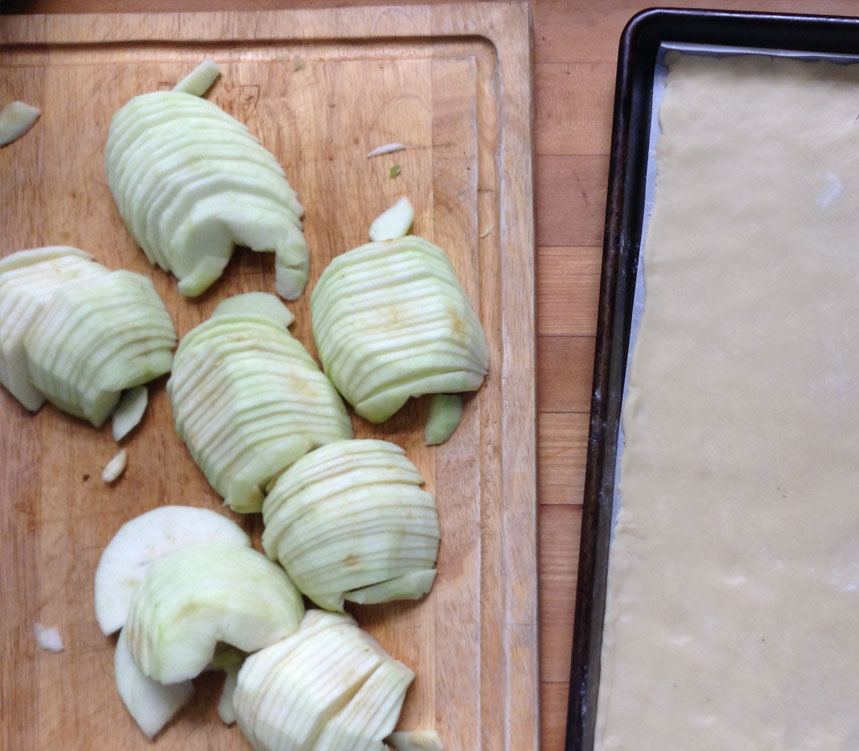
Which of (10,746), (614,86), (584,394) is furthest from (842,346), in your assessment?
(10,746)

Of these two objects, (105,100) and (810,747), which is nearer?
(810,747)

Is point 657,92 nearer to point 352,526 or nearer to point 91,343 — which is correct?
point 352,526

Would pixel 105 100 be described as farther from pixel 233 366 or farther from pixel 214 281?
pixel 233 366

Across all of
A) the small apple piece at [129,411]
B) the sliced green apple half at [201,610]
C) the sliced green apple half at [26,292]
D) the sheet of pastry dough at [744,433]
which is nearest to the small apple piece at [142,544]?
the sliced green apple half at [201,610]

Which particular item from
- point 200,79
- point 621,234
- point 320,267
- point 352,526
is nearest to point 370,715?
point 352,526

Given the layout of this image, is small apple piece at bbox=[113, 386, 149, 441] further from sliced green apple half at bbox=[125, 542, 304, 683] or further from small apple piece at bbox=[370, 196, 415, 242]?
small apple piece at bbox=[370, 196, 415, 242]

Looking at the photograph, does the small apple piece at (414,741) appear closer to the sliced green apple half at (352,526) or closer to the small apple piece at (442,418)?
the sliced green apple half at (352,526)
